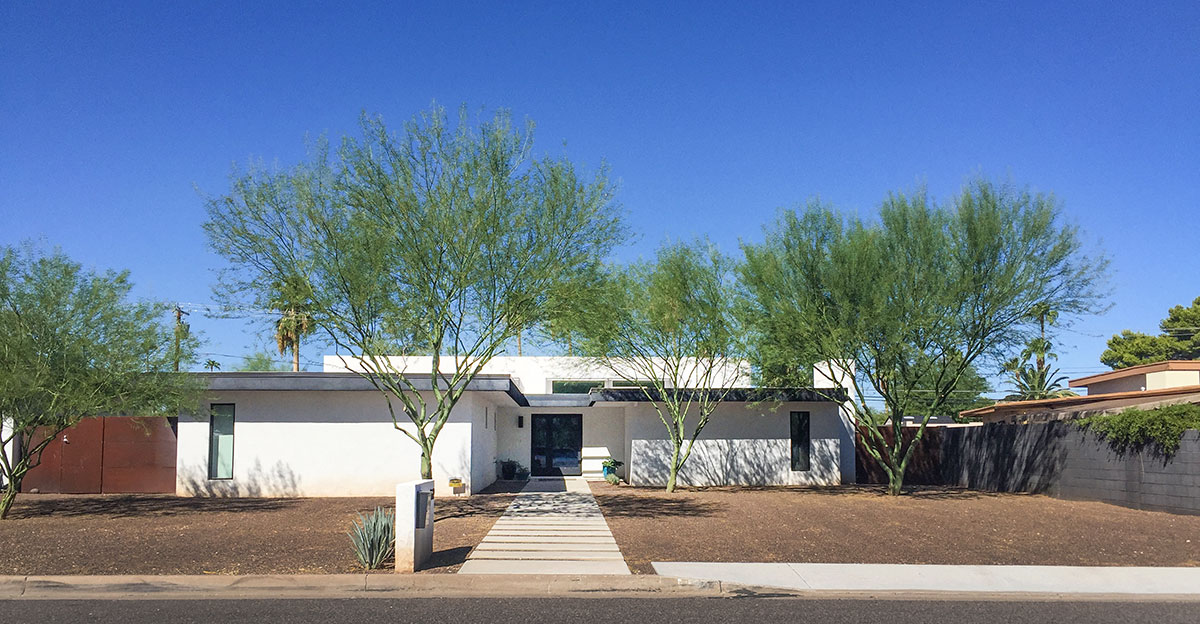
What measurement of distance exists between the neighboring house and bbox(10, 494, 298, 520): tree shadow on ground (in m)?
20.0

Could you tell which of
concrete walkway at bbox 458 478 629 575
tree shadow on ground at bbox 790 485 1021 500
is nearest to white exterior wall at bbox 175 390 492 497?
concrete walkway at bbox 458 478 629 575

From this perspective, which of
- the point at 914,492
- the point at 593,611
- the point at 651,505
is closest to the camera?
the point at 593,611

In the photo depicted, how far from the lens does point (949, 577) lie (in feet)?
38.8

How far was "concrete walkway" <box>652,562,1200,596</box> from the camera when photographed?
1120 centimetres

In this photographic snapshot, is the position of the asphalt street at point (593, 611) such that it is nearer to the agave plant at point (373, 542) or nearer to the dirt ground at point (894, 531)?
the agave plant at point (373, 542)

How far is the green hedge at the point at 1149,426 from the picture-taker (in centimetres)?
1884

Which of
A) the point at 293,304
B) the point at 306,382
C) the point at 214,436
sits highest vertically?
the point at 293,304

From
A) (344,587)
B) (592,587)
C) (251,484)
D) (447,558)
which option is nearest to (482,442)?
(251,484)

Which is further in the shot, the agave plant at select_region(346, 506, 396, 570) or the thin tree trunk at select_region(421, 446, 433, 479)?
the thin tree trunk at select_region(421, 446, 433, 479)

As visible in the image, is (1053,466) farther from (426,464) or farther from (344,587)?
(344,587)

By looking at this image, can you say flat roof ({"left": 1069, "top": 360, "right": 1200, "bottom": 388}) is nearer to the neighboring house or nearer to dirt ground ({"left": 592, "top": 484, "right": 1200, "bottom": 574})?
the neighboring house

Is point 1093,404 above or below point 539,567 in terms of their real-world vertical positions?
above

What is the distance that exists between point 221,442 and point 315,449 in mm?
2330

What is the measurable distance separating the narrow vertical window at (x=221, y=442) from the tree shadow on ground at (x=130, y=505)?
84 centimetres
